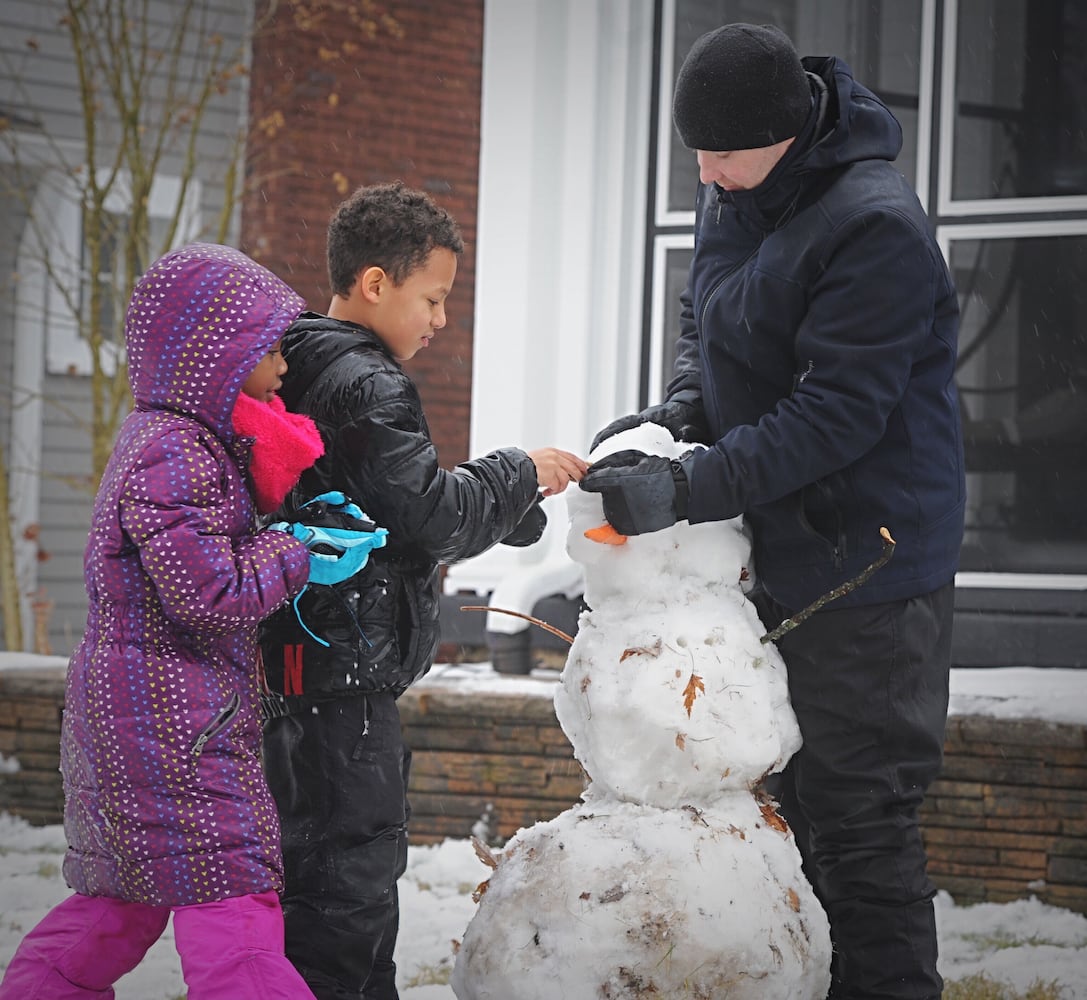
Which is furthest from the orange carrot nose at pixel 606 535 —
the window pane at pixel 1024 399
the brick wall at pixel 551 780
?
the window pane at pixel 1024 399

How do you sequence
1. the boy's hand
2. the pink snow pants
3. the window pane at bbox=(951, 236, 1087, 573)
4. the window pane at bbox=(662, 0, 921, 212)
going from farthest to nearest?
the window pane at bbox=(662, 0, 921, 212), the window pane at bbox=(951, 236, 1087, 573), the boy's hand, the pink snow pants

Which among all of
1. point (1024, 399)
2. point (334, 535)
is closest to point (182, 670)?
point (334, 535)

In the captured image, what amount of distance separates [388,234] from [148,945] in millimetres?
1307

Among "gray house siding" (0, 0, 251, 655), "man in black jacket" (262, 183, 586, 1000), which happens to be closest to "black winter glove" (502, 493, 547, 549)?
"man in black jacket" (262, 183, 586, 1000)

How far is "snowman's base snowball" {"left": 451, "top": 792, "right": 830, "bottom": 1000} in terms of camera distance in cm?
180

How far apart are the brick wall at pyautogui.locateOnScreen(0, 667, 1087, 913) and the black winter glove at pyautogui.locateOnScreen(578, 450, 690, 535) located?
2.01 metres

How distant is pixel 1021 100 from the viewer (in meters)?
4.31

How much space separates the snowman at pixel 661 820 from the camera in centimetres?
181

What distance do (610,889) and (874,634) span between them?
0.62 m

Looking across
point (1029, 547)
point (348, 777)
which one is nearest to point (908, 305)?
point (348, 777)

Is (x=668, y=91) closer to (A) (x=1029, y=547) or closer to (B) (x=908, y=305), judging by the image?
(A) (x=1029, y=547)

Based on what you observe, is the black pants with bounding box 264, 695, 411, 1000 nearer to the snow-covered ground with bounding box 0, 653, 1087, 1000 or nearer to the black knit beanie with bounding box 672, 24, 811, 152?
the snow-covered ground with bounding box 0, 653, 1087, 1000

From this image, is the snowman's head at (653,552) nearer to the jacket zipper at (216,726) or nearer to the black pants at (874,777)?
the black pants at (874,777)

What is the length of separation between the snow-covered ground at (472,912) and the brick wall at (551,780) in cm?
7
